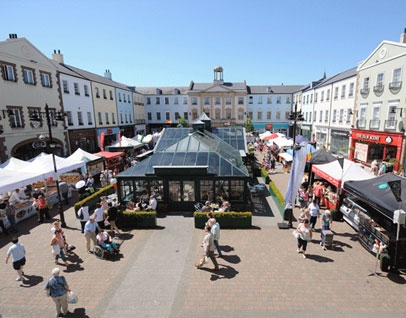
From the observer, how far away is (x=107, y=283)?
7.36 meters

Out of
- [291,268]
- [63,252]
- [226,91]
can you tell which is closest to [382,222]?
[291,268]

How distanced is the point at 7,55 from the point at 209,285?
23171 millimetres

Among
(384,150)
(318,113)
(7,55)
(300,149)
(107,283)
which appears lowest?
(107,283)

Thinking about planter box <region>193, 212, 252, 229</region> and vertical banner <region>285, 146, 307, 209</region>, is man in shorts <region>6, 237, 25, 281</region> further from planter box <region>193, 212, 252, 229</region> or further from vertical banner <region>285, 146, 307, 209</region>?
vertical banner <region>285, 146, 307, 209</region>

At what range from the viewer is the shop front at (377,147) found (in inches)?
776

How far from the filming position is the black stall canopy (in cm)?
818

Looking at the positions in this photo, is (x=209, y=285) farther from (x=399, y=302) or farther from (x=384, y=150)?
(x=384, y=150)

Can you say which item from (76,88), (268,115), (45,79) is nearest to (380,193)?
(45,79)

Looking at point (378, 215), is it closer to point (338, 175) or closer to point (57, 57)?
point (338, 175)

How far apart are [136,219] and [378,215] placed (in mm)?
11363

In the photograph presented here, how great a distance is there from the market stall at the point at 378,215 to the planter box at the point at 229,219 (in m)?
4.73

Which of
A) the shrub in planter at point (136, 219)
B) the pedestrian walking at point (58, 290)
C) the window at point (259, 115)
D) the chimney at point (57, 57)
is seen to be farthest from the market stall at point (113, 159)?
the window at point (259, 115)

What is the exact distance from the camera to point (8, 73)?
18.6 meters

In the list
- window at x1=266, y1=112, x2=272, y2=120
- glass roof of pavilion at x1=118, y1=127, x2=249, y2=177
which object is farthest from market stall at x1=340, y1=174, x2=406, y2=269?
window at x1=266, y1=112, x2=272, y2=120
